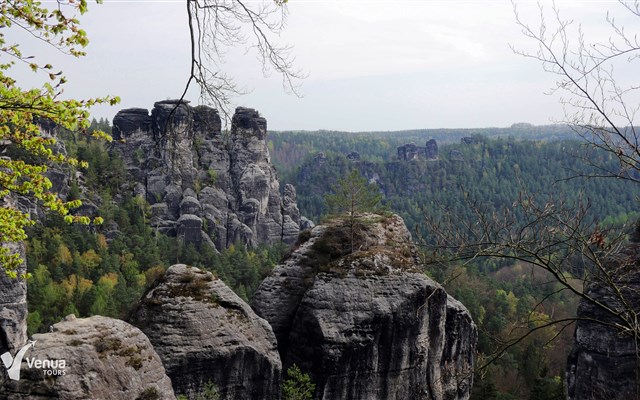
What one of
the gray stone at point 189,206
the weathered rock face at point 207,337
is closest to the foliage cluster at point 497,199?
the weathered rock face at point 207,337

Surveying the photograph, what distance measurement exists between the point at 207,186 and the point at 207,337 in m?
78.7

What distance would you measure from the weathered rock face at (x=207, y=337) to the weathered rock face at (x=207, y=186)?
66.4m

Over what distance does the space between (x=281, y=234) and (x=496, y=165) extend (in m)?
120

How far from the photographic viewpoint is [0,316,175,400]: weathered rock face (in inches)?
444

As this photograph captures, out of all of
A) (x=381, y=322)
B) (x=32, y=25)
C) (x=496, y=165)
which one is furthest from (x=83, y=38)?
(x=496, y=165)

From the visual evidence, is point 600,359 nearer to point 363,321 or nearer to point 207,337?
point 363,321

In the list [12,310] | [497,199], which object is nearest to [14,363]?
[12,310]

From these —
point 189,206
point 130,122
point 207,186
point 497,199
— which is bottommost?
point 497,199

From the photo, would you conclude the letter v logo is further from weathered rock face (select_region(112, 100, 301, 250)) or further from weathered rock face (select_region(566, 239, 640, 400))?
weathered rock face (select_region(112, 100, 301, 250))

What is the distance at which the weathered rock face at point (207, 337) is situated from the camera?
61.3 feet

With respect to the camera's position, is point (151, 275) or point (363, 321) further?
point (151, 275)

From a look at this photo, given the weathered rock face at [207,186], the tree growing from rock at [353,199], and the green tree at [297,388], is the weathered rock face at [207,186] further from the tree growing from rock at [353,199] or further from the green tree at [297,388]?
the green tree at [297,388]

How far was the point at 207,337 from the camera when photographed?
1916 centimetres

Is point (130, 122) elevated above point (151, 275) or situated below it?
above
